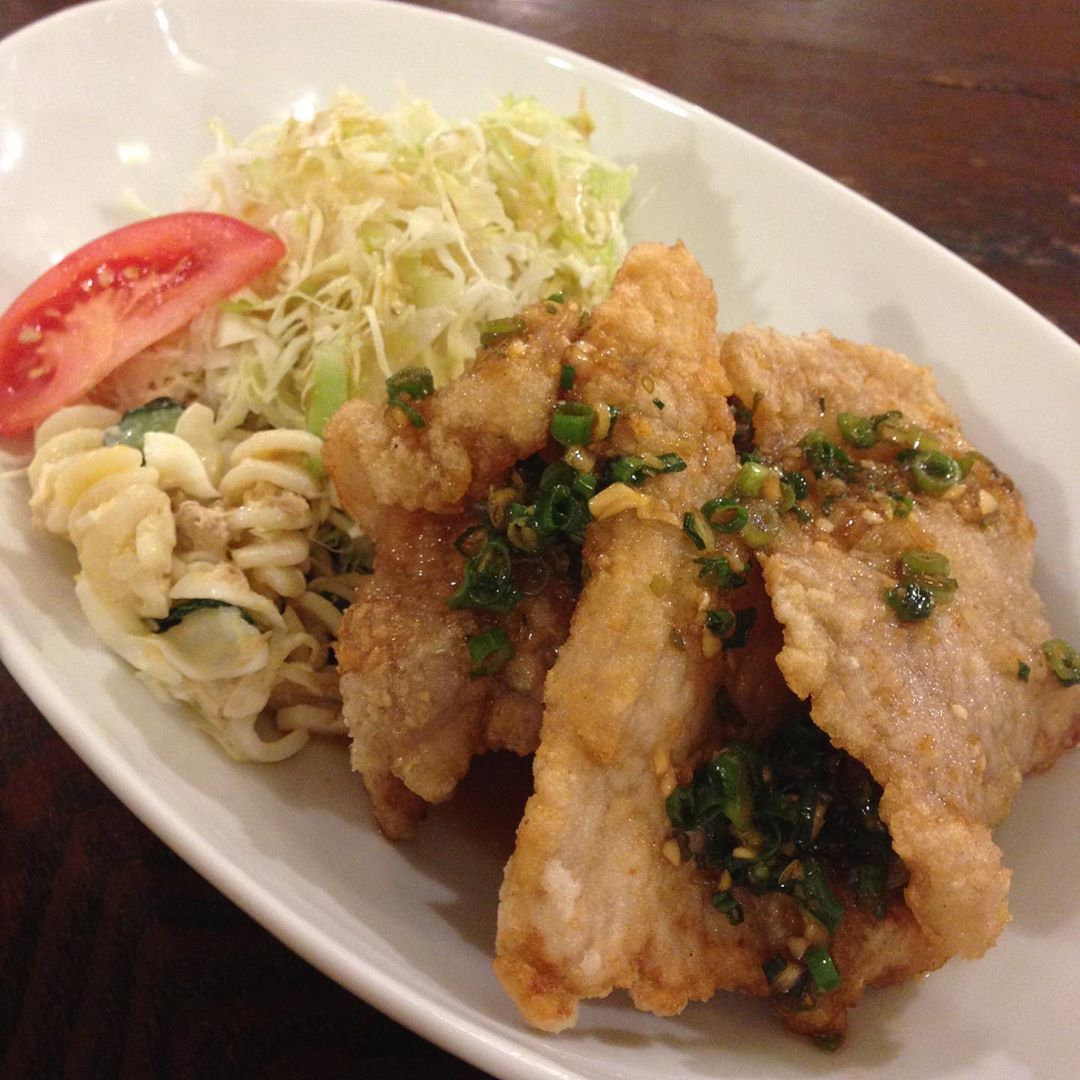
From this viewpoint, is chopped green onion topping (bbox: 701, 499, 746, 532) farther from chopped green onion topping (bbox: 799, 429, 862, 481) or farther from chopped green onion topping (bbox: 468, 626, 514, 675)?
chopped green onion topping (bbox: 468, 626, 514, 675)

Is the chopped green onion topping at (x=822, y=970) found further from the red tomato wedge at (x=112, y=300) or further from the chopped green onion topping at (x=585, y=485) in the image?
the red tomato wedge at (x=112, y=300)

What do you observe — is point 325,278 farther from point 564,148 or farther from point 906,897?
point 906,897

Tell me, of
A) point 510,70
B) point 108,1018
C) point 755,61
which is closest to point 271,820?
point 108,1018

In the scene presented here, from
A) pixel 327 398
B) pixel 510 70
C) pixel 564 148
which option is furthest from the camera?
pixel 510 70

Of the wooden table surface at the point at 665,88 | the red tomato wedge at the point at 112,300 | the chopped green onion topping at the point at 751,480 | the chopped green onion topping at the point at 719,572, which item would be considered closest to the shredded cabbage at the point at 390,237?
the red tomato wedge at the point at 112,300

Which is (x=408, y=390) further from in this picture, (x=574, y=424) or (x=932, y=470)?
(x=932, y=470)

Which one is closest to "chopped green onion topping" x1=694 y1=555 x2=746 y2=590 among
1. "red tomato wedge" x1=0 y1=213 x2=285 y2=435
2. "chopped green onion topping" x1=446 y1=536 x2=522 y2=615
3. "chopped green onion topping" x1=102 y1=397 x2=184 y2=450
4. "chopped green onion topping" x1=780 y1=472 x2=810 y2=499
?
"chopped green onion topping" x1=780 y1=472 x2=810 y2=499

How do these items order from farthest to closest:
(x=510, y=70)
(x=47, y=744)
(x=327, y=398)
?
(x=510, y=70) → (x=327, y=398) → (x=47, y=744)

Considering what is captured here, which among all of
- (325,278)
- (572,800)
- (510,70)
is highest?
(510,70)

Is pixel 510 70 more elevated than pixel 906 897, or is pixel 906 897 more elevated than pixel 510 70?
pixel 510 70
